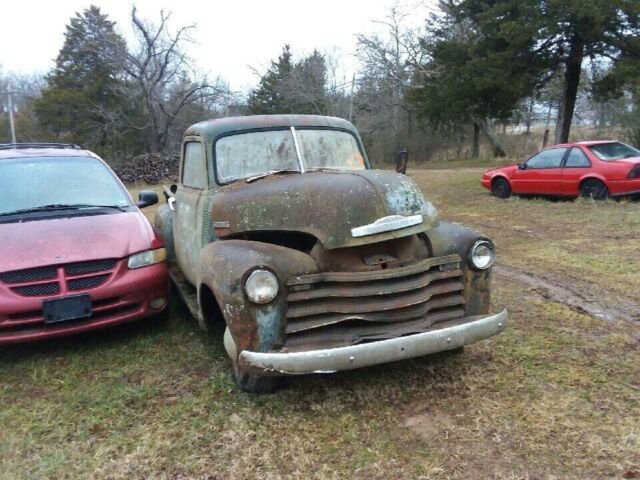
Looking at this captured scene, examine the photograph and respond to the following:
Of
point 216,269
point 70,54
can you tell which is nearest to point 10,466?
point 216,269

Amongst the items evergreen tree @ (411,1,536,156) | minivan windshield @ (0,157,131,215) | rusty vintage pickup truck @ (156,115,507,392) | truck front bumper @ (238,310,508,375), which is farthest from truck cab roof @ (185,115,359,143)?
evergreen tree @ (411,1,536,156)

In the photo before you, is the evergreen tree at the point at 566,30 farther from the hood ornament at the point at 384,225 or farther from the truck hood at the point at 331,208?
the hood ornament at the point at 384,225

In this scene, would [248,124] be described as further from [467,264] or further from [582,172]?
[582,172]

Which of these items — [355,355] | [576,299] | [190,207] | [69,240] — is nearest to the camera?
[355,355]

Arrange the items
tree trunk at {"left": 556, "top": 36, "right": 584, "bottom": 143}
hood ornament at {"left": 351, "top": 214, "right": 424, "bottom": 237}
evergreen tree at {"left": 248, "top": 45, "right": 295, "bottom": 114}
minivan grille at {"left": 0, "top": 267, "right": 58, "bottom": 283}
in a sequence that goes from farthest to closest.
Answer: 1. evergreen tree at {"left": 248, "top": 45, "right": 295, "bottom": 114}
2. tree trunk at {"left": 556, "top": 36, "right": 584, "bottom": 143}
3. minivan grille at {"left": 0, "top": 267, "right": 58, "bottom": 283}
4. hood ornament at {"left": 351, "top": 214, "right": 424, "bottom": 237}

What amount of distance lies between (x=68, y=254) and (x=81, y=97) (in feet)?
118

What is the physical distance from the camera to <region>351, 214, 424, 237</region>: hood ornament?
3275 millimetres

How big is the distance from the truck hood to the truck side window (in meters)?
0.57

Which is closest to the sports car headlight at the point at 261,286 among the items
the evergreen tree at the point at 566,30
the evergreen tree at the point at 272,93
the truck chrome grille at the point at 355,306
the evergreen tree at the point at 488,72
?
the truck chrome grille at the point at 355,306

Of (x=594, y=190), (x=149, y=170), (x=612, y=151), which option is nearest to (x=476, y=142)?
(x=149, y=170)

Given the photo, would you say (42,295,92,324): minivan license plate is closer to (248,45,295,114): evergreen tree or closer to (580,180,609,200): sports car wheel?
(580,180,609,200): sports car wheel

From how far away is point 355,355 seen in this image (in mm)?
2908

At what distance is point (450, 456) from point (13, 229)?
3.74m

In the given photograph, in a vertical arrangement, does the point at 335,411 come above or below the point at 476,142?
below
